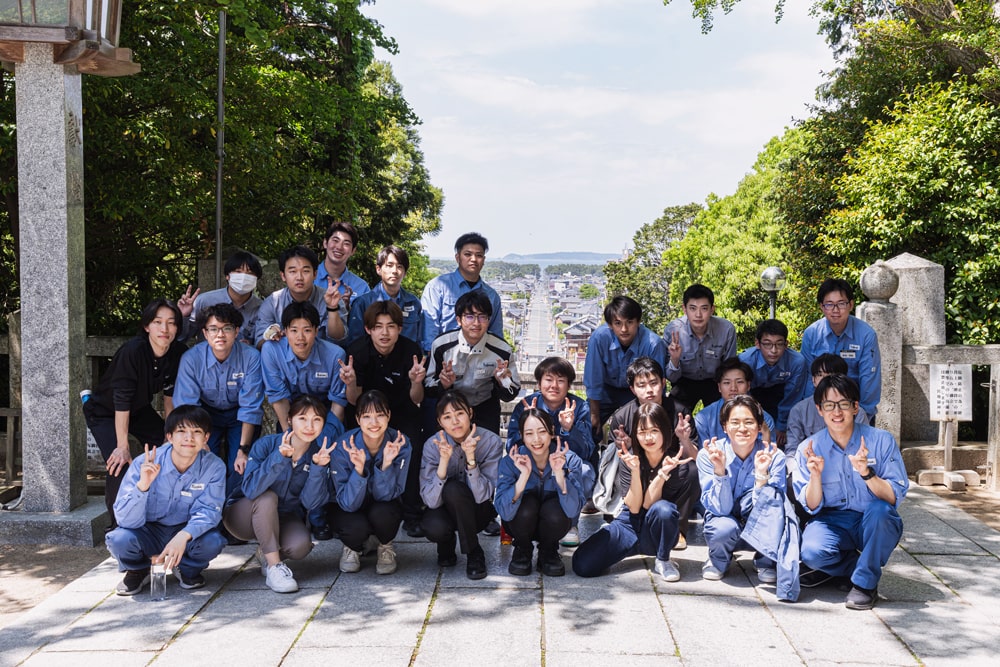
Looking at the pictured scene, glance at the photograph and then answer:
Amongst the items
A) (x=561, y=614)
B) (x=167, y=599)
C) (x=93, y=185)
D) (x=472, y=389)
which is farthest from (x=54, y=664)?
(x=93, y=185)

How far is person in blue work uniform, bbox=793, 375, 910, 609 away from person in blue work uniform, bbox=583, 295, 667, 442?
1507 mm

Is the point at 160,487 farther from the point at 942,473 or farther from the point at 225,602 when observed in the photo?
the point at 942,473

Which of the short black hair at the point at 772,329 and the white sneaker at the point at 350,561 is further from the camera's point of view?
the short black hair at the point at 772,329

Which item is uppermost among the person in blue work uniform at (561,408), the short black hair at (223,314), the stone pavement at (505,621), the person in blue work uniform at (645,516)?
the short black hair at (223,314)

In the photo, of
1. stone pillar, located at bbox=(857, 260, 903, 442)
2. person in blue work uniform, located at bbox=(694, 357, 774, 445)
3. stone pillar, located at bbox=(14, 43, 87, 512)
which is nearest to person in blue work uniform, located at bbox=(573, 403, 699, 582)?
person in blue work uniform, located at bbox=(694, 357, 774, 445)

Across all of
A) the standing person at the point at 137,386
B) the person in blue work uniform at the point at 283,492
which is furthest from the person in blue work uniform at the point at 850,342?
the standing person at the point at 137,386

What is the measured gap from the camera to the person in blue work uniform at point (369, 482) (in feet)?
16.3

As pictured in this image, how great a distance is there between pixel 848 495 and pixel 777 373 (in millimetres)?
1603

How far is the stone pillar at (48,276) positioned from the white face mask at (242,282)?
1228mm

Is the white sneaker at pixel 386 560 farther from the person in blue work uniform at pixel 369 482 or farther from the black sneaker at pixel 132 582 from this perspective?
the black sneaker at pixel 132 582

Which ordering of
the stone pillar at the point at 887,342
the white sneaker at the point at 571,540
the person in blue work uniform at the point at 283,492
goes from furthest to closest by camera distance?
the stone pillar at the point at 887,342, the white sneaker at the point at 571,540, the person in blue work uniform at the point at 283,492

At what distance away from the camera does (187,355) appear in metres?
5.38

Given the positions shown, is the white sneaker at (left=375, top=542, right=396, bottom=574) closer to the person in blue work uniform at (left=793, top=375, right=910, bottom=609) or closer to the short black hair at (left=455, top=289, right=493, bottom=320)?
the short black hair at (left=455, top=289, right=493, bottom=320)

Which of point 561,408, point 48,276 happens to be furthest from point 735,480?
point 48,276
